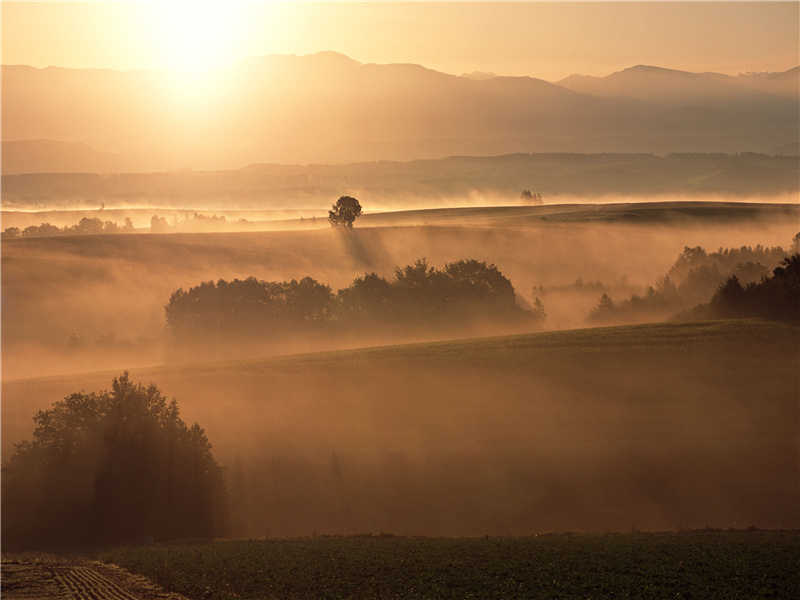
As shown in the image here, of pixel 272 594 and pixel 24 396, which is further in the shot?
pixel 24 396

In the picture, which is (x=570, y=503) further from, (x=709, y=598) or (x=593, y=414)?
Result: (x=709, y=598)

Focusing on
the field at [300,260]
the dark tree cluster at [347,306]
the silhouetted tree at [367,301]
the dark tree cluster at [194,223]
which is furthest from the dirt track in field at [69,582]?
the dark tree cluster at [194,223]

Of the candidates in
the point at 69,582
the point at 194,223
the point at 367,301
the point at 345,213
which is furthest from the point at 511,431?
the point at 194,223

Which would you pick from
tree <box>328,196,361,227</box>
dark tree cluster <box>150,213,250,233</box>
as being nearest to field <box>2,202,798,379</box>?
tree <box>328,196,361,227</box>

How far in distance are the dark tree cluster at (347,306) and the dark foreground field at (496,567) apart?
173 feet

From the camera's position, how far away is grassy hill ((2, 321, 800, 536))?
129 ft

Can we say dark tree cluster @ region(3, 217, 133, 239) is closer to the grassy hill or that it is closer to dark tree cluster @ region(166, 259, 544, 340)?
dark tree cluster @ region(166, 259, 544, 340)

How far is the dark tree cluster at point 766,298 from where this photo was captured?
2377 inches

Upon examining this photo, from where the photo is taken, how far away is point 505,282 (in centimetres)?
9344

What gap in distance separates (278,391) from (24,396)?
654 inches

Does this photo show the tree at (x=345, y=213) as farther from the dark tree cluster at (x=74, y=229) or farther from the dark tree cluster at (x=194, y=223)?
the dark tree cluster at (x=74, y=229)

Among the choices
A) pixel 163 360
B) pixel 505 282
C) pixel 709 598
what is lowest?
pixel 709 598

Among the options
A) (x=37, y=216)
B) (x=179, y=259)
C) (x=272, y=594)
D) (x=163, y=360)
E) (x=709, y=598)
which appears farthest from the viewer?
(x=37, y=216)

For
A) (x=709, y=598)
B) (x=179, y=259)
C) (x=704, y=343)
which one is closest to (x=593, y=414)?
(x=704, y=343)
